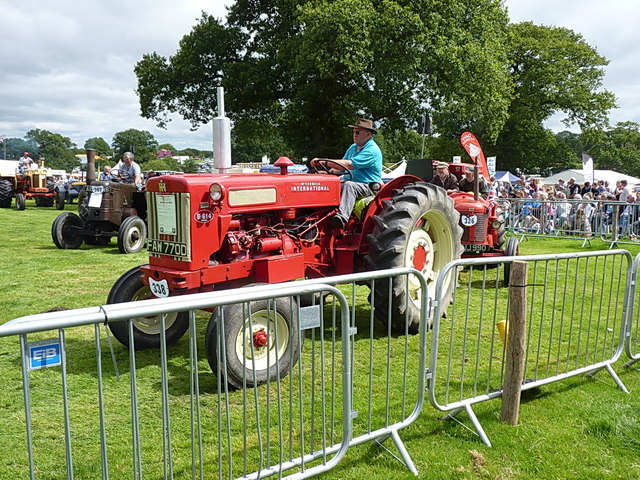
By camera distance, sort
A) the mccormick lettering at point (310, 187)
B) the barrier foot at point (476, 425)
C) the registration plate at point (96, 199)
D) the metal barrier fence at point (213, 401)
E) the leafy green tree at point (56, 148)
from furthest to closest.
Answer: the leafy green tree at point (56, 148) < the registration plate at point (96, 199) < the mccormick lettering at point (310, 187) < the barrier foot at point (476, 425) < the metal barrier fence at point (213, 401)

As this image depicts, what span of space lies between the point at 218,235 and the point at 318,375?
1416 mm

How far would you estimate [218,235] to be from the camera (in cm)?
450

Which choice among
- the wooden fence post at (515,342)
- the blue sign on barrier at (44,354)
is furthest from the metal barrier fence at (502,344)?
the blue sign on barrier at (44,354)

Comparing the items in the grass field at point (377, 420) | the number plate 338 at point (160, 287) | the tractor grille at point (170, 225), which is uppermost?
the tractor grille at point (170, 225)

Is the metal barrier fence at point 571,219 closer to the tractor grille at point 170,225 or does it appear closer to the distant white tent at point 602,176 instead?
the tractor grille at point 170,225

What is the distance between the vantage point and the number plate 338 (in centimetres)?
434

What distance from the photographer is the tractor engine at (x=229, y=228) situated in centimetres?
436

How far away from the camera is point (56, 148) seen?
117875 millimetres

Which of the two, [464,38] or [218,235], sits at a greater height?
[464,38]

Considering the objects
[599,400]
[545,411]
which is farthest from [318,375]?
[599,400]

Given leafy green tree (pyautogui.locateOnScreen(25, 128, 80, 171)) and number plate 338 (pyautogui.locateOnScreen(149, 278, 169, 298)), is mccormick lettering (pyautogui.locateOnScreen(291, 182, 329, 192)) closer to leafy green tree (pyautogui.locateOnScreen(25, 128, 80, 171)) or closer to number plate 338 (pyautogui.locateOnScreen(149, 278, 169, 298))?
number plate 338 (pyautogui.locateOnScreen(149, 278, 169, 298))

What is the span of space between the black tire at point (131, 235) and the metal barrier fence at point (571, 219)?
1011 cm

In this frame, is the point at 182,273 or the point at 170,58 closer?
the point at 182,273

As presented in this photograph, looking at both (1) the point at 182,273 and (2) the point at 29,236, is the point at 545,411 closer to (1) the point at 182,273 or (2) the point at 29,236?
(1) the point at 182,273
